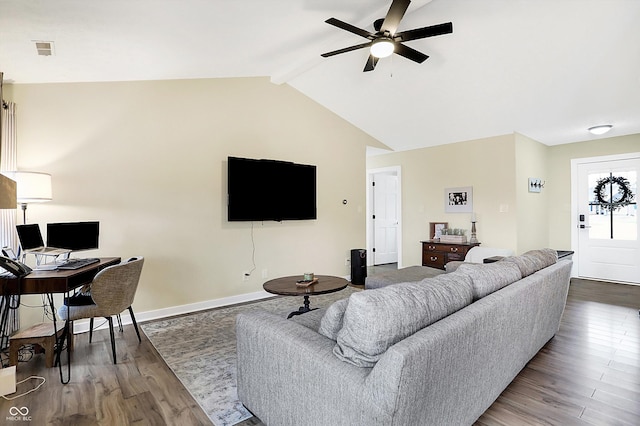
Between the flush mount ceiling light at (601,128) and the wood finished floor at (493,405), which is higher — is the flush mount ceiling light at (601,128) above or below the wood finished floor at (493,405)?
above

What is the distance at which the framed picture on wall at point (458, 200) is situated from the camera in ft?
18.3

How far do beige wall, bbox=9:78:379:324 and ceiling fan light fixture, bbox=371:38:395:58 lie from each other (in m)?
2.17

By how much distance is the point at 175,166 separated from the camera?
393 cm

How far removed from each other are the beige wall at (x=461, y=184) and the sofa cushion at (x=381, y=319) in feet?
14.0

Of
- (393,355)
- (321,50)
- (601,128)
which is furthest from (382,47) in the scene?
(601,128)

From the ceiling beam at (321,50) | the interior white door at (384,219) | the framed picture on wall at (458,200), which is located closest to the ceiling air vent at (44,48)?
the ceiling beam at (321,50)

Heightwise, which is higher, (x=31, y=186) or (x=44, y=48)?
(x=44, y=48)

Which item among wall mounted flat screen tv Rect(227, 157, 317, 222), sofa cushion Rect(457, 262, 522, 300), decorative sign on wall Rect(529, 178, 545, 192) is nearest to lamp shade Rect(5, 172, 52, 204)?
wall mounted flat screen tv Rect(227, 157, 317, 222)

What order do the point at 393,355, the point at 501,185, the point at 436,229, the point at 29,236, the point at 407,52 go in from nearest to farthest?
the point at 393,355
the point at 29,236
the point at 407,52
the point at 501,185
the point at 436,229

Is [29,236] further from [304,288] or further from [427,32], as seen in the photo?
[427,32]

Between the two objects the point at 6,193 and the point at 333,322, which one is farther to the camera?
the point at 333,322

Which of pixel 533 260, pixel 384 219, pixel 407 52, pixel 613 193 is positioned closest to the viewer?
pixel 533 260

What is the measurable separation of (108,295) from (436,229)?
4984 millimetres

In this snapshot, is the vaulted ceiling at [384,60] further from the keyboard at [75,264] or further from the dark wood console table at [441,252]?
the dark wood console table at [441,252]
